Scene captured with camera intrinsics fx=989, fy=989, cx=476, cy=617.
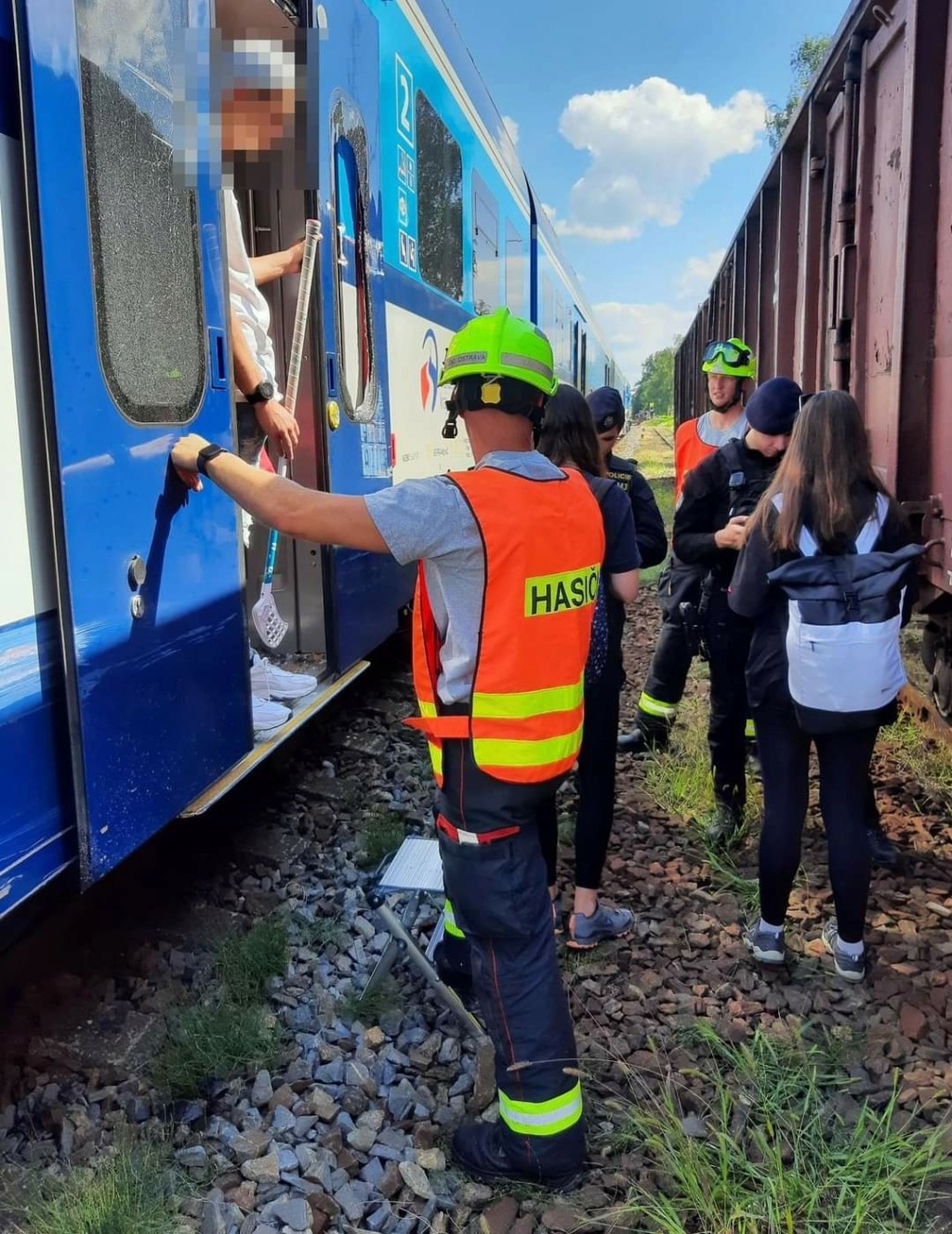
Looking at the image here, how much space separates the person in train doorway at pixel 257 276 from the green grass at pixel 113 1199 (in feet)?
4.42

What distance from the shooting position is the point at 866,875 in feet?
9.13

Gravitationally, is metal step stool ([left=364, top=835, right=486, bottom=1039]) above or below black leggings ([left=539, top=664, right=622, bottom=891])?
below

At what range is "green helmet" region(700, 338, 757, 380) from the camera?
425 centimetres

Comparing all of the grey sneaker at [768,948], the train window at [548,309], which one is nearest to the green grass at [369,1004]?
the grey sneaker at [768,948]

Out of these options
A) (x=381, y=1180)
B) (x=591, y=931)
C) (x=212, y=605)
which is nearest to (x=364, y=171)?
(x=212, y=605)

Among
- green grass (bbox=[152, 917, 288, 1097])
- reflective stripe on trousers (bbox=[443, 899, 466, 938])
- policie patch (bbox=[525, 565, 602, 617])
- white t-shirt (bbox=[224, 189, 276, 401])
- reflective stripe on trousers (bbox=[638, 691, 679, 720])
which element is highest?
white t-shirt (bbox=[224, 189, 276, 401])

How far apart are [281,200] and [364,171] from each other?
0.47 m

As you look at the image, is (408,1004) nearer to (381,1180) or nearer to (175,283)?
(381,1180)

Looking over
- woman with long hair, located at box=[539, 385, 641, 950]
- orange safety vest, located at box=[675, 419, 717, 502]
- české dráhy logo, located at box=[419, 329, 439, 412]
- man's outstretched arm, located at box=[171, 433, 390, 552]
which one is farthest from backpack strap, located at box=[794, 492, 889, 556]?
české dráhy logo, located at box=[419, 329, 439, 412]

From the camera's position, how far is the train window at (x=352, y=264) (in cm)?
379

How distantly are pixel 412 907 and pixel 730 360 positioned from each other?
2657mm

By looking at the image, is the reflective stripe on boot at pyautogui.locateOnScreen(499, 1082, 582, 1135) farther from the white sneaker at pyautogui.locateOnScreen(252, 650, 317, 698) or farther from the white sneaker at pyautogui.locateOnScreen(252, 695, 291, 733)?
the white sneaker at pyautogui.locateOnScreen(252, 650, 317, 698)

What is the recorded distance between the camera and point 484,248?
6852mm

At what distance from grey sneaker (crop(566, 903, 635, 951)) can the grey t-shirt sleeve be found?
1606 millimetres
